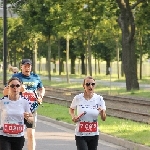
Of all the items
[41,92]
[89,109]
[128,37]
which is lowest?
[89,109]

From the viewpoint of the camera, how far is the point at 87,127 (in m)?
8.82

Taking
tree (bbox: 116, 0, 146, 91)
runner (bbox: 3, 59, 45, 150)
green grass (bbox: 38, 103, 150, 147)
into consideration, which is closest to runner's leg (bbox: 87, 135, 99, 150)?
runner (bbox: 3, 59, 45, 150)

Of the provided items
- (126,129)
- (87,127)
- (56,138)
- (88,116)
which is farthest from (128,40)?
(87,127)

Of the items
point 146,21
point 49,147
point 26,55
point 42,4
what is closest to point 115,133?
point 49,147

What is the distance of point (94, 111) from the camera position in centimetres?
898

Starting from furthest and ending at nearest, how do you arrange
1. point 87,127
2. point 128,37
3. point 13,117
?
point 128,37 → point 87,127 → point 13,117

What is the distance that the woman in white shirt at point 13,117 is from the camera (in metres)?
8.53

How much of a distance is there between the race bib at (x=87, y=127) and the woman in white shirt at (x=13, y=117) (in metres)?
0.77

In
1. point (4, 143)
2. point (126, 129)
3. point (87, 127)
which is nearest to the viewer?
point (4, 143)

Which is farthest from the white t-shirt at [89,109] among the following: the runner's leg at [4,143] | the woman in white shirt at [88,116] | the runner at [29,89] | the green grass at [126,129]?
the green grass at [126,129]

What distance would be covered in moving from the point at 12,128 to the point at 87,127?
1.06 m

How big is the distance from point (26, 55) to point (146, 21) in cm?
4263

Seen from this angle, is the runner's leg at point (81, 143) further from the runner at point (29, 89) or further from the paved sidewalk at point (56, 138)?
the paved sidewalk at point (56, 138)

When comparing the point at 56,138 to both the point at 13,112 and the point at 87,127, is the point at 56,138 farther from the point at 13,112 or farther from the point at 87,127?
the point at 13,112
